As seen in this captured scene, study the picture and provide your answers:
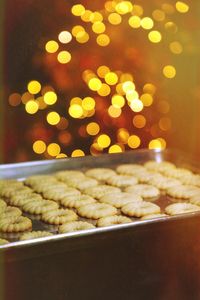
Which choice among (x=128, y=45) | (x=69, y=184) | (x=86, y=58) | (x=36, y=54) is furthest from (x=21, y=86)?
(x=69, y=184)

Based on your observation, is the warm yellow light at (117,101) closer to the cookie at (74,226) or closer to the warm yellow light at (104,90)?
the warm yellow light at (104,90)

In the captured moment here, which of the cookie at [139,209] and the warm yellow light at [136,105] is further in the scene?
the warm yellow light at [136,105]

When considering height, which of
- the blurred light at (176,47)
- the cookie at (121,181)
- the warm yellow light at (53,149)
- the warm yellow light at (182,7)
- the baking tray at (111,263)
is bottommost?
the baking tray at (111,263)

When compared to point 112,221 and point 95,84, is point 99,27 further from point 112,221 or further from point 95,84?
point 112,221

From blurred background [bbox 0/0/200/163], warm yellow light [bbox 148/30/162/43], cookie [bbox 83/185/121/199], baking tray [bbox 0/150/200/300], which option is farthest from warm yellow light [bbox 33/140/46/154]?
baking tray [bbox 0/150/200/300]

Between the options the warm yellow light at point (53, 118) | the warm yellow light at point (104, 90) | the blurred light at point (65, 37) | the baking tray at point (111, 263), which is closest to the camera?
the baking tray at point (111, 263)

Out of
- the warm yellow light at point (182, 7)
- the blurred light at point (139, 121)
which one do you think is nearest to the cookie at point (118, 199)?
the blurred light at point (139, 121)

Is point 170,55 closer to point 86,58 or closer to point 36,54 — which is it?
point 86,58
